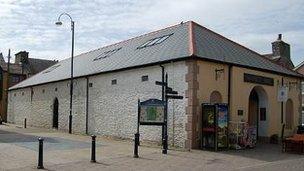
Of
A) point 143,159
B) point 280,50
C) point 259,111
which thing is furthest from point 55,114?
point 280,50

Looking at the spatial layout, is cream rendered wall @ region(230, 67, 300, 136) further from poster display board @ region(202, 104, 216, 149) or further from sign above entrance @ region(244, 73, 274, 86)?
poster display board @ region(202, 104, 216, 149)

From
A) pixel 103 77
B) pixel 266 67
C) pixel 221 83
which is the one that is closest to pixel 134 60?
pixel 103 77

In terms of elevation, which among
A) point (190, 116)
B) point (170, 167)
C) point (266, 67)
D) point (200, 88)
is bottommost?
point (170, 167)

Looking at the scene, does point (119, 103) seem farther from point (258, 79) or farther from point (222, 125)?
point (258, 79)

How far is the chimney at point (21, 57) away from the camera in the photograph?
6211 cm

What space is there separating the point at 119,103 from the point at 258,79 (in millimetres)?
7819

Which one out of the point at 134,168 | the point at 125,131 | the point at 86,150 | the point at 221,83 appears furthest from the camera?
the point at 125,131

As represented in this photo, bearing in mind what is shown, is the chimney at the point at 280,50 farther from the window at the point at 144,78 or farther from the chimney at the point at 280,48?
the window at the point at 144,78

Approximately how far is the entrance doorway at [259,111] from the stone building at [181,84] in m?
0.06

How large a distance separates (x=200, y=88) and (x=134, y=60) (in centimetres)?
586

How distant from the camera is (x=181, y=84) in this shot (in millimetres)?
19328

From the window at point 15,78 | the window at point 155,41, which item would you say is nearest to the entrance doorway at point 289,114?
the window at point 155,41

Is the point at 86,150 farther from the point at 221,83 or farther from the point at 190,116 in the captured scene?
the point at 221,83

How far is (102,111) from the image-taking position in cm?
2530
